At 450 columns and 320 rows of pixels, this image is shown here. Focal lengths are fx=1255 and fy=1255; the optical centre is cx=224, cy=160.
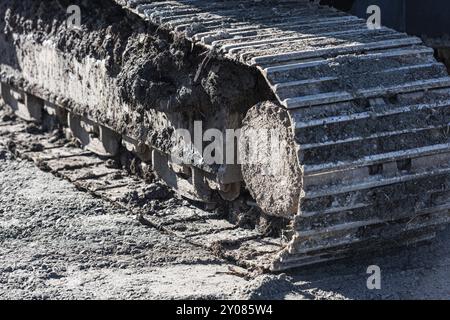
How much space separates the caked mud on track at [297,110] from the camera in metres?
6.29

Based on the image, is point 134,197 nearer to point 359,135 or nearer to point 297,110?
point 297,110

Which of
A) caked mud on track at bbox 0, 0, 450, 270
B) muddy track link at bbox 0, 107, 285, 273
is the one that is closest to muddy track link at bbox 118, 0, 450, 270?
caked mud on track at bbox 0, 0, 450, 270

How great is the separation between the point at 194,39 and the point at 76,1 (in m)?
2.25

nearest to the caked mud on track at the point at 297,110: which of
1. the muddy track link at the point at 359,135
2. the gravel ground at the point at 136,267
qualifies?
the muddy track link at the point at 359,135

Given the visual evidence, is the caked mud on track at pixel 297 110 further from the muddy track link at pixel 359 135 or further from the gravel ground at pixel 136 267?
the gravel ground at pixel 136 267

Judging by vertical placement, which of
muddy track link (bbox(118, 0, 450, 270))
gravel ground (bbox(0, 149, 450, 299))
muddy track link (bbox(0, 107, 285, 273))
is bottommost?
gravel ground (bbox(0, 149, 450, 299))

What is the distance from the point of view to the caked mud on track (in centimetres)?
629

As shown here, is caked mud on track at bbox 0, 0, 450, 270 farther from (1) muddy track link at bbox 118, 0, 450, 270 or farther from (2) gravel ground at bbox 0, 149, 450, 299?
(2) gravel ground at bbox 0, 149, 450, 299

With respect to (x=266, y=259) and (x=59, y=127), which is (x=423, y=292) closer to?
(x=266, y=259)

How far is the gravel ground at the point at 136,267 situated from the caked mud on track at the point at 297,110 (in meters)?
0.14

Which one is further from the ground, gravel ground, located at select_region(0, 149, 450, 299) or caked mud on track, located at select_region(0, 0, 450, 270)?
caked mud on track, located at select_region(0, 0, 450, 270)

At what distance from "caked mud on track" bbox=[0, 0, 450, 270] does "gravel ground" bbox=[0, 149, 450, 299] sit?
0.14 metres

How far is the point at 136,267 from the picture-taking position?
22.5ft

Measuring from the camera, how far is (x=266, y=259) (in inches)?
265
